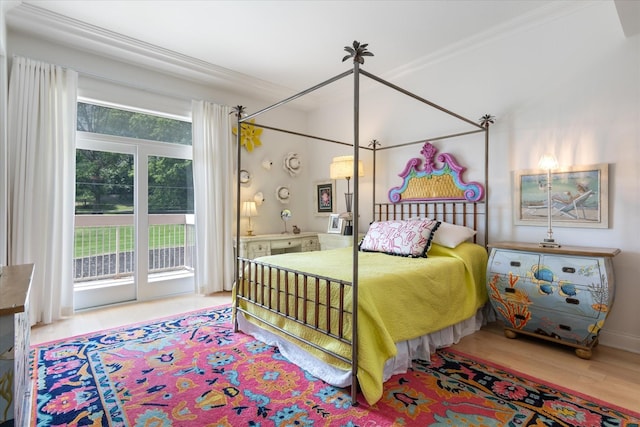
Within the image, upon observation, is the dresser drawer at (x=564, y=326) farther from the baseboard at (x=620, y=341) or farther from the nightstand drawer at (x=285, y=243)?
the nightstand drawer at (x=285, y=243)

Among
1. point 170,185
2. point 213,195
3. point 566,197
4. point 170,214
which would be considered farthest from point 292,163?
point 566,197

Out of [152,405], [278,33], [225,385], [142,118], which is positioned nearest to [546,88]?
[278,33]

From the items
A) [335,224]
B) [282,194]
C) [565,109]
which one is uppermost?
[565,109]

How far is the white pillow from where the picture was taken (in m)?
2.94

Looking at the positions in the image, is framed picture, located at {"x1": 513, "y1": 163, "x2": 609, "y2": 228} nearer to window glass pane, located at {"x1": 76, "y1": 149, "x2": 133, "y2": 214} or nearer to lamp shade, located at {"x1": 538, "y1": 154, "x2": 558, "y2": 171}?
lamp shade, located at {"x1": 538, "y1": 154, "x2": 558, "y2": 171}

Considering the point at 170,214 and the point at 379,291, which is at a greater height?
the point at 170,214

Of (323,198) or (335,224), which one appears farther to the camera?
(323,198)

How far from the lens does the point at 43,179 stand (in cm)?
304

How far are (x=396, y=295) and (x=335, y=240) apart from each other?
2096 mm

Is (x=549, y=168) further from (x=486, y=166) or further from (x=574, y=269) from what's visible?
(x=574, y=269)

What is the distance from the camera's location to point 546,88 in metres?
2.84

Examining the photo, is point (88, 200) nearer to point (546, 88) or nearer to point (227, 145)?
point (227, 145)

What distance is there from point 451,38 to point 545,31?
78 centimetres

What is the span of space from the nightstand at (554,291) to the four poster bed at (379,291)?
0.80 ft
